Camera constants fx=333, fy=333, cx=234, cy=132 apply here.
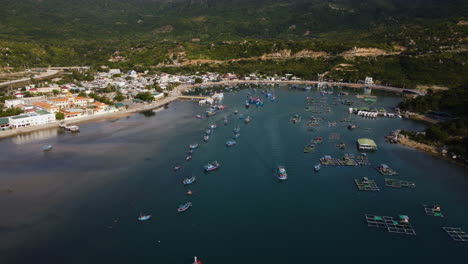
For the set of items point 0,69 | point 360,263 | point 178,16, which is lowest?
point 360,263

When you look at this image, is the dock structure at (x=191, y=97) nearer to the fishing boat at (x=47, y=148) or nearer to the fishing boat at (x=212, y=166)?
the fishing boat at (x=47, y=148)

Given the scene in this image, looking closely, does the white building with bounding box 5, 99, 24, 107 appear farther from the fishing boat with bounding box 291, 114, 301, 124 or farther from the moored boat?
the fishing boat with bounding box 291, 114, 301, 124

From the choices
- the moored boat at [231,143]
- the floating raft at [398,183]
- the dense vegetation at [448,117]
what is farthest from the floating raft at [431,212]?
the moored boat at [231,143]

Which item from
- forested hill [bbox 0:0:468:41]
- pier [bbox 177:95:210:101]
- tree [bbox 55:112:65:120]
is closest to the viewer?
tree [bbox 55:112:65:120]

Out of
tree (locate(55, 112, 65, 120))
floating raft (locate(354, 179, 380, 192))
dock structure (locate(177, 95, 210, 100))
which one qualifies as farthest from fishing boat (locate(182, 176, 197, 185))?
dock structure (locate(177, 95, 210, 100))

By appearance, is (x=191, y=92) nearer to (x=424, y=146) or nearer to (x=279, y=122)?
(x=279, y=122)

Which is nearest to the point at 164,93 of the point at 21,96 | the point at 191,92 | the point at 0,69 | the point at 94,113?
the point at 191,92

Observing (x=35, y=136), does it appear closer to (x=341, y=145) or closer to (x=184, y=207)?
(x=184, y=207)
